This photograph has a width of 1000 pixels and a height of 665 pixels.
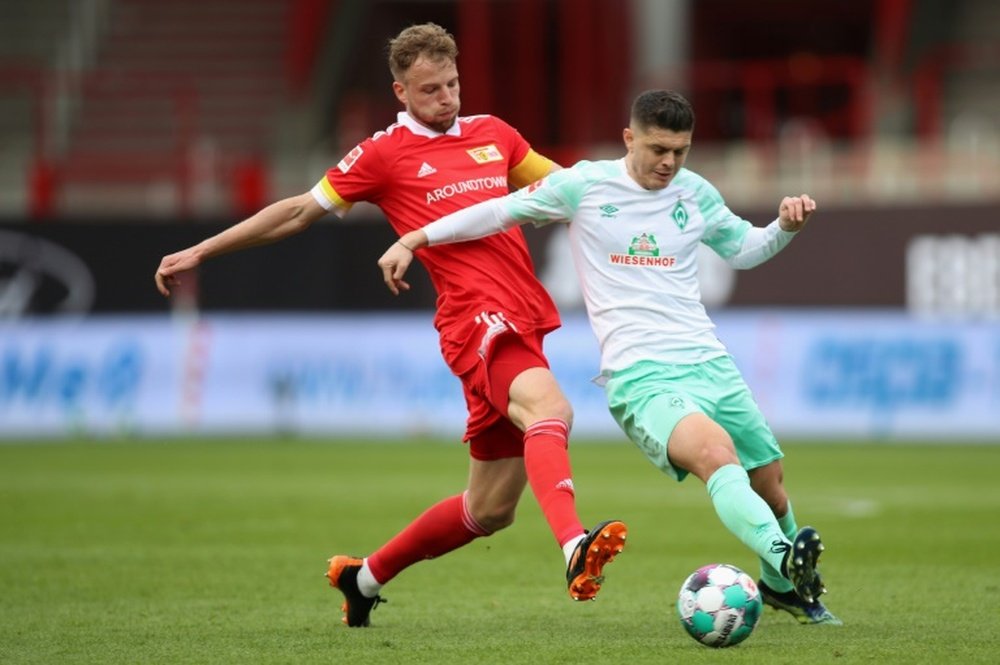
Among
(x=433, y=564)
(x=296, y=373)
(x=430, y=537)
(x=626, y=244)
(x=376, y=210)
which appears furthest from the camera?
(x=376, y=210)

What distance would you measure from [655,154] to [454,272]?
3.13ft

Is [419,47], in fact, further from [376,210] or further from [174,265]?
[376,210]

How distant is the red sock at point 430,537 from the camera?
7.20 metres

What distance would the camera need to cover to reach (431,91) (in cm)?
712

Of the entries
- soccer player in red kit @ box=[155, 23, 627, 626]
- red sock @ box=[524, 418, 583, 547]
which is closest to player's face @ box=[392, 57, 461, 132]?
soccer player in red kit @ box=[155, 23, 627, 626]

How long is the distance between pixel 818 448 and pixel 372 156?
37.8ft

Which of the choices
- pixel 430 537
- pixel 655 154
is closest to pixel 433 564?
pixel 430 537

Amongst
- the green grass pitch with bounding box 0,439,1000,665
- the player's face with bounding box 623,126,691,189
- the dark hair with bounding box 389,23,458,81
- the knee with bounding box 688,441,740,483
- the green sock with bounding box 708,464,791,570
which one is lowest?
the green grass pitch with bounding box 0,439,1000,665

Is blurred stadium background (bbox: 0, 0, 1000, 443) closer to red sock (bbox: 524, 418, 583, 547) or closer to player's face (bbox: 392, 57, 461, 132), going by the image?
player's face (bbox: 392, 57, 461, 132)

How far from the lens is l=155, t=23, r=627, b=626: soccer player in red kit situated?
684cm

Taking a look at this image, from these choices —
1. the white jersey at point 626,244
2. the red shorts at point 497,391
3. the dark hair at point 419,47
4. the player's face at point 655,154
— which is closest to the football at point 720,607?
the white jersey at point 626,244

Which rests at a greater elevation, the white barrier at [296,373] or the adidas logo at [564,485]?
the adidas logo at [564,485]

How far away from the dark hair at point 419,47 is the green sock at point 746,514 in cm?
201

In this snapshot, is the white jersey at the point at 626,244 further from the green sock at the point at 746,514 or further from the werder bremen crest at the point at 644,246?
the green sock at the point at 746,514
